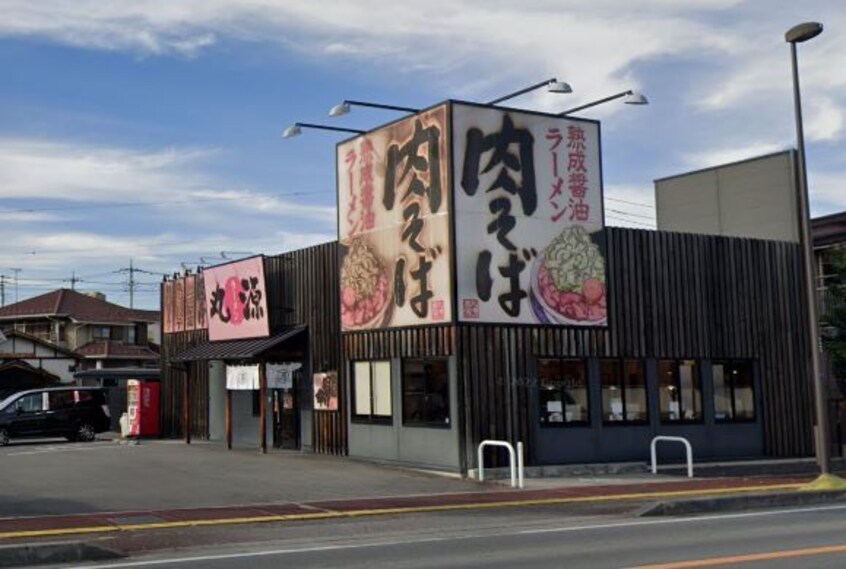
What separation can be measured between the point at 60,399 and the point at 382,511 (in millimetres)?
20610

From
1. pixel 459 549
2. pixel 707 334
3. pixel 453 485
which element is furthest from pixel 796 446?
pixel 459 549

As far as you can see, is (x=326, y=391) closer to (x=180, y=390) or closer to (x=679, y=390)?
(x=679, y=390)

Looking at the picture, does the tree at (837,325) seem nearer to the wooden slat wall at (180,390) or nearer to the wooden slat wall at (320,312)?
the wooden slat wall at (320,312)

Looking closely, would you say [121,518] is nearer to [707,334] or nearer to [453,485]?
[453,485]

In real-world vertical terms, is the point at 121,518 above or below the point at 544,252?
below

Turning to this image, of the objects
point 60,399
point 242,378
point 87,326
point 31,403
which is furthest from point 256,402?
point 87,326

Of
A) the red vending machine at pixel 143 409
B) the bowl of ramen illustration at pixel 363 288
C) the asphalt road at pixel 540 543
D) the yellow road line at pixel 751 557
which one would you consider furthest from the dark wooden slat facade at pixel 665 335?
the red vending machine at pixel 143 409

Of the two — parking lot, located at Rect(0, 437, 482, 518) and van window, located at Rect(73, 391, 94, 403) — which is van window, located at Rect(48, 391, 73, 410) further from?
parking lot, located at Rect(0, 437, 482, 518)

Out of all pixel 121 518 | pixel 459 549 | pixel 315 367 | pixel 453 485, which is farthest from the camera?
pixel 315 367

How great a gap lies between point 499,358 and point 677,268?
5770 millimetres

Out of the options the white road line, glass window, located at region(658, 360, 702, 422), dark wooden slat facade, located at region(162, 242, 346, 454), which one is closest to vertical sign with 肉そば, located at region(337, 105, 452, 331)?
dark wooden slat facade, located at region(162, 242, 346, 454)

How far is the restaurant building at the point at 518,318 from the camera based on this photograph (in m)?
21.5

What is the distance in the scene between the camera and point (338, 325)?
84.5 ft

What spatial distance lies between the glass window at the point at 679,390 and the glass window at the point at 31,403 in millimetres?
20120
